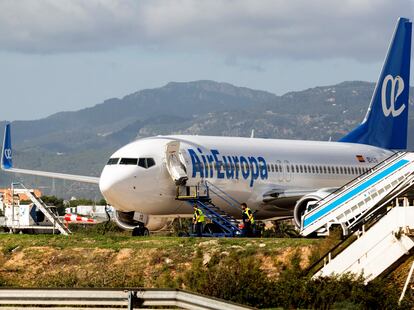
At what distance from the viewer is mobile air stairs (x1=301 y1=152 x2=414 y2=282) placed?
28.5 m

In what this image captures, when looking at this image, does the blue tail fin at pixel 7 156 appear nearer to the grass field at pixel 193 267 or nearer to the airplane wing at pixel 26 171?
the airplane wing at pixel 26 171

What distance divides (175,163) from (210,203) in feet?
7.25

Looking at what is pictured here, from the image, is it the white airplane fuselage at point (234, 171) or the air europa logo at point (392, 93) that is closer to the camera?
the white airplane fuselage at point (234, 171)

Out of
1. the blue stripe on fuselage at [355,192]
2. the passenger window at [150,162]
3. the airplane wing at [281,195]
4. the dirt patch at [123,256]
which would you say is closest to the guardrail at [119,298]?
the dirt patch at [123,256]

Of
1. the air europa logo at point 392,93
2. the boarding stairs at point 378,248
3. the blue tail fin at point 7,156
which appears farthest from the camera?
the blue tail fin at point 7,156

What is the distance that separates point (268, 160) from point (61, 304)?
89.6ft

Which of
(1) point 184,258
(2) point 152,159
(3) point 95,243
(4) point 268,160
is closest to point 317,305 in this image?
(1) point 184,258

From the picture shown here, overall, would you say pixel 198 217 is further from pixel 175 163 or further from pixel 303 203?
pixel 303 203

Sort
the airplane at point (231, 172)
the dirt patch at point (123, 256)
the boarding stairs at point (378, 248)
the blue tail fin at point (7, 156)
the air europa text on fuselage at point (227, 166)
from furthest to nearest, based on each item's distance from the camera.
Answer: the blue tail fin at point (7, 156), the air europa text on fuselage at point (227, 166), the airplane at point (231, 172), the dirt patch at point (123, 256), the boarding stairs at point (378, 248)

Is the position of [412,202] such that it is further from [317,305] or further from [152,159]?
[152,159]

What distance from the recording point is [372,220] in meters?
33.5

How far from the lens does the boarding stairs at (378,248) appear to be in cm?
2839

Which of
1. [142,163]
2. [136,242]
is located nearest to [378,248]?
[136,242]

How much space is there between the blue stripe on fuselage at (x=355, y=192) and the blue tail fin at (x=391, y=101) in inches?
817
